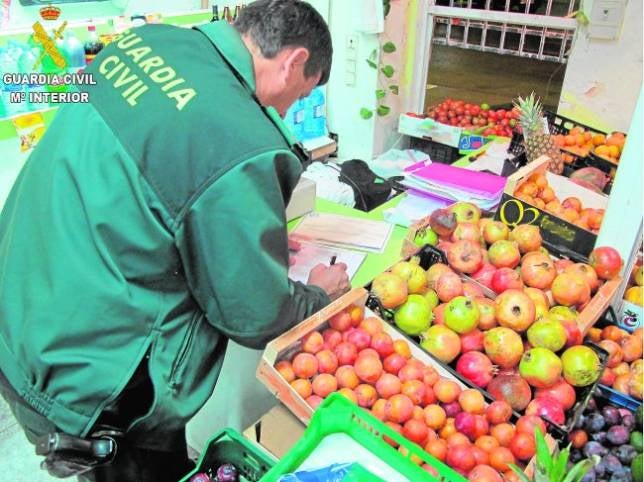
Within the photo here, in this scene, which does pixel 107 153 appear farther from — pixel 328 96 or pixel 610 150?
pixel 328 96

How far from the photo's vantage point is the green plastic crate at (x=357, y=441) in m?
0.98

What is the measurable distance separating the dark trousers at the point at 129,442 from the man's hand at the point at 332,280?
1.72 feet

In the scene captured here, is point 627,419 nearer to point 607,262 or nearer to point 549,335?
point 549,335

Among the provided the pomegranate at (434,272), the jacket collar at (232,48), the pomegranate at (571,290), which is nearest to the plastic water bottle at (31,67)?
the jacket collar at (232,48)

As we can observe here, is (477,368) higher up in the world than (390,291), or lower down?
lower down

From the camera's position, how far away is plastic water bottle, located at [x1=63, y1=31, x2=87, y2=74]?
288cm

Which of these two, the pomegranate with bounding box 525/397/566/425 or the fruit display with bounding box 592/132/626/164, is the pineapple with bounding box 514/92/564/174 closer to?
the fruit display with bounding box 592/132/626/164

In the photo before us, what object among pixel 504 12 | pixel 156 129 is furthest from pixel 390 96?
pixel 156 129

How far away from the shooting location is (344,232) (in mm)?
2055

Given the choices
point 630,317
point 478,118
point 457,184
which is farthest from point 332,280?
point 478,118

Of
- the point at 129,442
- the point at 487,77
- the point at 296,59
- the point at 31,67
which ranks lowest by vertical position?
the point at 487,77

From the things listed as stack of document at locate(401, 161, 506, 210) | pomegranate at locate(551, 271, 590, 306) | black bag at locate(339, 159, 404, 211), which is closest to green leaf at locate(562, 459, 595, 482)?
pomegranate at locate(551, 271, 590, 306)

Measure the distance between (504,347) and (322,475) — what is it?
628mm

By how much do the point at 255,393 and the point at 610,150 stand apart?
195 centimetres
